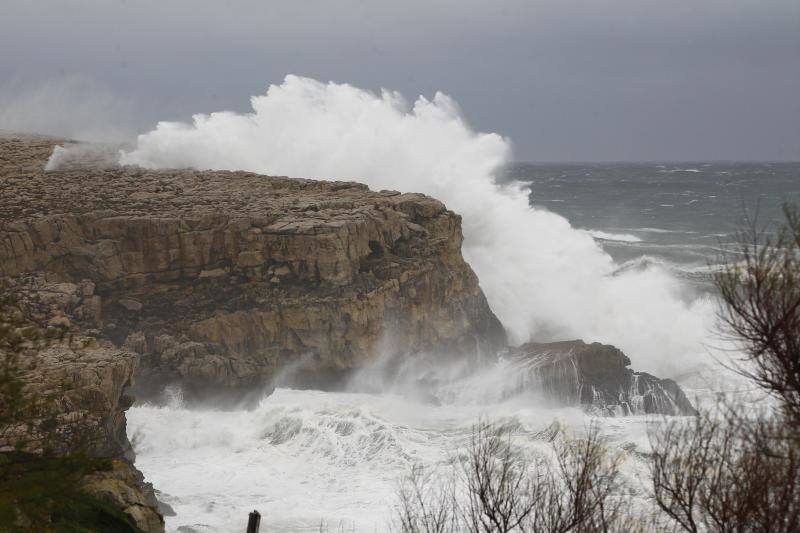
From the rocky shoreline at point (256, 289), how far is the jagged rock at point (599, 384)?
0.14ft

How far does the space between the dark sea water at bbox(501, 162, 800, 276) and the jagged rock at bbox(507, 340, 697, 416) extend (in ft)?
63.8

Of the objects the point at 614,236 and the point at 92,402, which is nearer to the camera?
the point at 92,402

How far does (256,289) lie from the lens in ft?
80.0

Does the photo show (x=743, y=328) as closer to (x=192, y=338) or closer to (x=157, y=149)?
(x=192, y=338)

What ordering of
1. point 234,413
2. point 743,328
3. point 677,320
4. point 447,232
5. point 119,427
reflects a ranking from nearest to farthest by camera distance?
point 743,328
point 119,427
point 234,413
point 447,232
point 677,320

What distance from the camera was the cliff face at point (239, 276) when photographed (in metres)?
23.0

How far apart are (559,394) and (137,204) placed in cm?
1389

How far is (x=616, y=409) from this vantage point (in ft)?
75.8

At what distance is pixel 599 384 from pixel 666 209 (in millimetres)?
58920

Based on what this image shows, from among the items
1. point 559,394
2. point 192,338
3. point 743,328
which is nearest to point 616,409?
point 559,394

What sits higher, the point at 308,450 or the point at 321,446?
the point at 321,446

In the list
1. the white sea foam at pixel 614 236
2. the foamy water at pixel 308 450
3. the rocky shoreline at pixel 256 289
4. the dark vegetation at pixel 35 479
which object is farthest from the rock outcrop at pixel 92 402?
the white sea foam at pixel 614 236

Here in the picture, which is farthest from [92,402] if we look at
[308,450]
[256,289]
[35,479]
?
[256,289]

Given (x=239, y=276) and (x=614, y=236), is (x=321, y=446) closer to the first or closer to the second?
(x=239, y=276)
